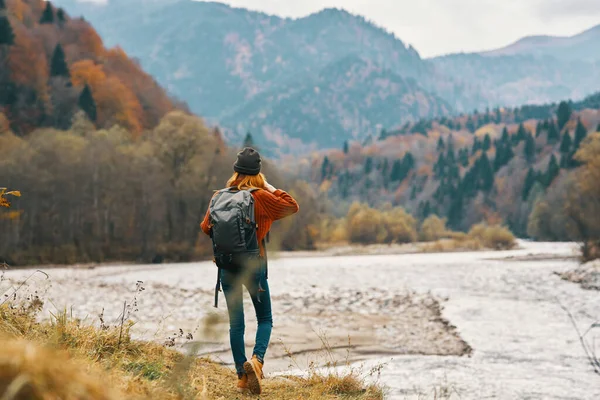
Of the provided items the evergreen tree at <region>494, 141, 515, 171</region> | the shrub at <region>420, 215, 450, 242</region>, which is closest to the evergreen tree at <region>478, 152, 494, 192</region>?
the evergreen tree at <region>494, 141, 515, 171</region>

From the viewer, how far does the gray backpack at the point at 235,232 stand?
6195 mm

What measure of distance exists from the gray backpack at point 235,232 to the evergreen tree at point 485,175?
489ft

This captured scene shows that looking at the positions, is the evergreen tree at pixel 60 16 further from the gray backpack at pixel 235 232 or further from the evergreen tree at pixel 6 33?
the gray backpack at pixel 235 232

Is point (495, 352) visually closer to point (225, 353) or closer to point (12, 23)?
point (225, 353)

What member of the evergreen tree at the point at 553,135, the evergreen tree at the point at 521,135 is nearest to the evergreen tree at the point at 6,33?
the evergreen tree at the point at 553,135

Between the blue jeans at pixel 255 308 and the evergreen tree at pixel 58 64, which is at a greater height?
Result: the evergreen tree at pixel 58 64

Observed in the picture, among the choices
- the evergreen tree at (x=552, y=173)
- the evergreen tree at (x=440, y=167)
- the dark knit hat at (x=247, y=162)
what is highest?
the evergreen tree at (x=440, y=167)

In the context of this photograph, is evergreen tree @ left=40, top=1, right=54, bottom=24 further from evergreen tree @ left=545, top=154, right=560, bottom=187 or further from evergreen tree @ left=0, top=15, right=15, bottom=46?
evergreen tree @ left=545, top=154, right=560, bottom=187

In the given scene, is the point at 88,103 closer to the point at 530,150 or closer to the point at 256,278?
the point at 256,278

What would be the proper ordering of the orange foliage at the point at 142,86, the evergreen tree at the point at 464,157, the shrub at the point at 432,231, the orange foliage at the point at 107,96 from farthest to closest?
the evergreen tree at the point at 464,157 → the shrub at the point at 432,231 → the orange foliage at the point at 142,86 → the orange foliage at the point at 107,96

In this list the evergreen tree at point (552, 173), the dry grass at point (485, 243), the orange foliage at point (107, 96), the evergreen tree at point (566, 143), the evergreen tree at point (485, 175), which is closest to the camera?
the dry grass at point (485, 243)

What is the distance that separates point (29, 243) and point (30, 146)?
6909mm

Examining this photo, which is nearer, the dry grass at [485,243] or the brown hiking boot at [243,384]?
the brown hiking boot at [243,384]

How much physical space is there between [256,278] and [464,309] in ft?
53.0
